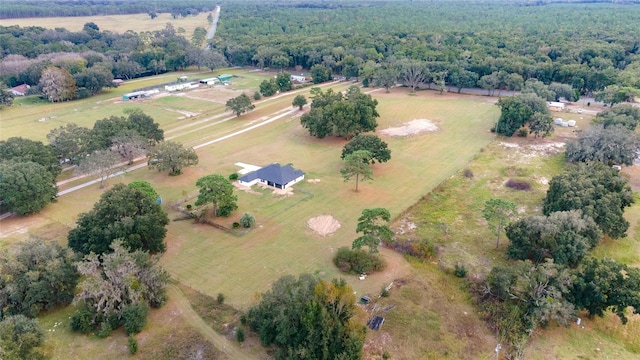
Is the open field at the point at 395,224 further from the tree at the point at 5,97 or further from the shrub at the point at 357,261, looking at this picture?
the tree at the point at 5,97

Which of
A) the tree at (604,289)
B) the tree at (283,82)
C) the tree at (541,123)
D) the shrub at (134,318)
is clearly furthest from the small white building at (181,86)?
the tree at (604,289)

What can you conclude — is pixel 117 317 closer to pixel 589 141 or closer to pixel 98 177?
pixel 98 177

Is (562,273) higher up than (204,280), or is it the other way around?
(562,273)

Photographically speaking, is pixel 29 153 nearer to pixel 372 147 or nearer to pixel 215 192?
pixel 215 192

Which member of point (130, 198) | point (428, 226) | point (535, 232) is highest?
point (130, 198)

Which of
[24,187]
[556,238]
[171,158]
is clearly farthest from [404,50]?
[24,187]

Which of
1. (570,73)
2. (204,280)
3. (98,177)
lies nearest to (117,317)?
(204,280)

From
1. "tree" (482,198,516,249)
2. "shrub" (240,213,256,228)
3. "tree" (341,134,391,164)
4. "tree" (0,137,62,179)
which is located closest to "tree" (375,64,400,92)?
"tree" (341,134,391,164)
